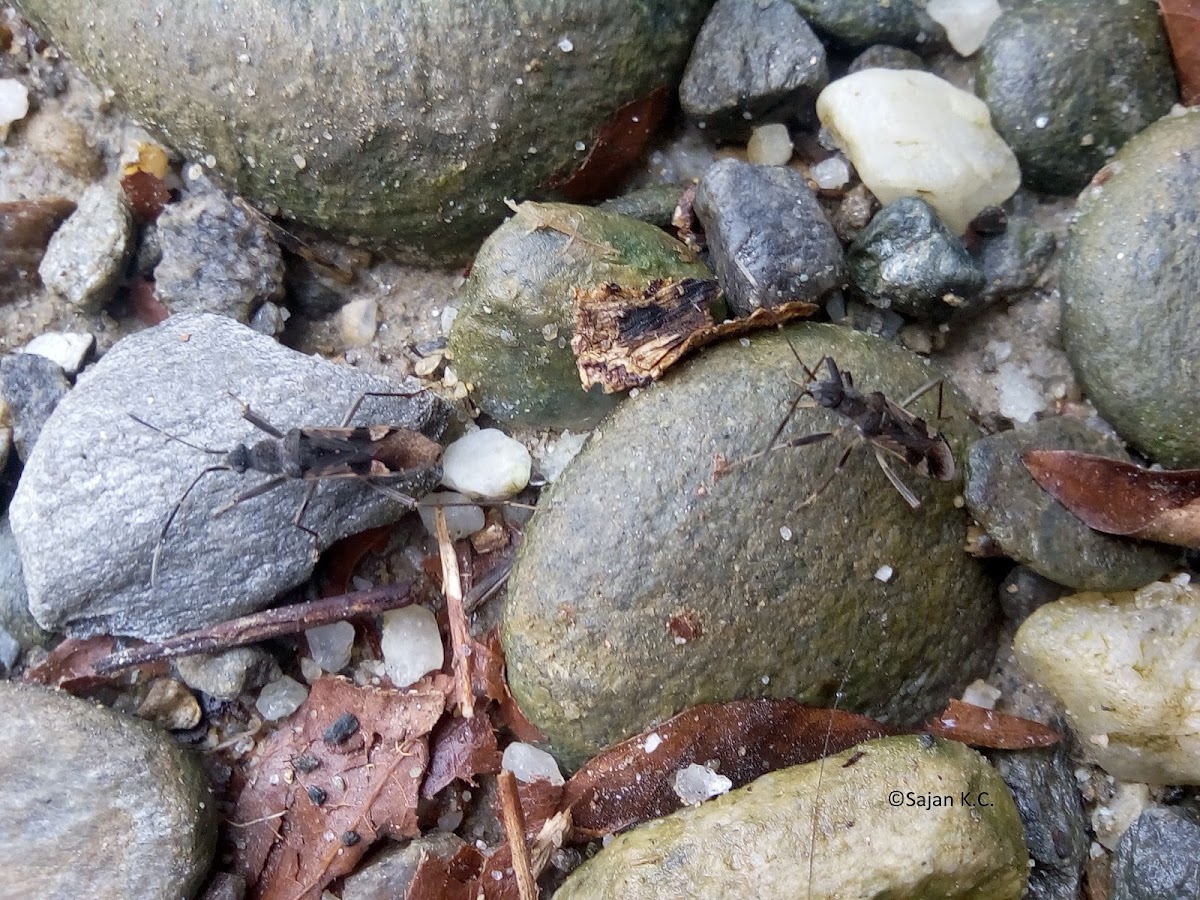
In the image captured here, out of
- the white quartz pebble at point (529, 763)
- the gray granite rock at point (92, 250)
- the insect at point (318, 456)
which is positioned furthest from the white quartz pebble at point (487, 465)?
the gray granite rock at point (92, 250)

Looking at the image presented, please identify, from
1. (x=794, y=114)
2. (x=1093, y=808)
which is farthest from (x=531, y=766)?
(x=794, y=114)

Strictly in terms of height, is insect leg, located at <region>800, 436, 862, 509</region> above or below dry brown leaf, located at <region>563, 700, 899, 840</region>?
above

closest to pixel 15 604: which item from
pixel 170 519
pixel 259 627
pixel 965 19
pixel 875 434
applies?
pixel 170 519

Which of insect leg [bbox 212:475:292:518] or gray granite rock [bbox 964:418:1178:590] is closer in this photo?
gray granite rock [bbox 964:418:1178:590]

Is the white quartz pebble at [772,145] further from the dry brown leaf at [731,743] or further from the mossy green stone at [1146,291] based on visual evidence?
the dry brown leaf at [731,743]

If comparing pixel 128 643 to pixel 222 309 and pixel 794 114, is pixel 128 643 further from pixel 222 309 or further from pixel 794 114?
pixel 794 114

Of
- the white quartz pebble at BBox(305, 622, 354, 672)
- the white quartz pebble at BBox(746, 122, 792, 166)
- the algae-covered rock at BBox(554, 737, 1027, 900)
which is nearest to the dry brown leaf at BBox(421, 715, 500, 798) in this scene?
the white quartz pebble at BBox(305, 622, 354, 672)

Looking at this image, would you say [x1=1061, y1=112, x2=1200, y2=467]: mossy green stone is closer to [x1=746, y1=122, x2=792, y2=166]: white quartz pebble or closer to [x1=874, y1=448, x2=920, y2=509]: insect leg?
[x1=874, y1=448, x2=920, y2=509]: insect leg
